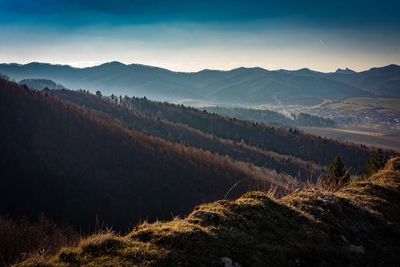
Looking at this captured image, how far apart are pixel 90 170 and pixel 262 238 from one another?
475 feet

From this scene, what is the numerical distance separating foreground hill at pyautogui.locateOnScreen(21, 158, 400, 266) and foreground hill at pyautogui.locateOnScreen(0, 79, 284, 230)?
339 feet

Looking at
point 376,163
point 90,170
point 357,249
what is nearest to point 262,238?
point 357,249

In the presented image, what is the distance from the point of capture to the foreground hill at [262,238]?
6.85 meters

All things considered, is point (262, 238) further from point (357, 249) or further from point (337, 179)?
point (337, 179)

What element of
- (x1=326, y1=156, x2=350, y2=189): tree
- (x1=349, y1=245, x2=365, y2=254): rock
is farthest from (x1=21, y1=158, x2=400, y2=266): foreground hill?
(x1=326, y1=156, x2=350, y2=189): tree

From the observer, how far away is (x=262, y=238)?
26.5 ft

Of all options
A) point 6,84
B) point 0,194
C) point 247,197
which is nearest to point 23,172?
point 0,194

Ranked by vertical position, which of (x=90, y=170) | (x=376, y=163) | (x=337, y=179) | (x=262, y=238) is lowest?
(x=90, y=170)

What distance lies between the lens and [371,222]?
10539mm

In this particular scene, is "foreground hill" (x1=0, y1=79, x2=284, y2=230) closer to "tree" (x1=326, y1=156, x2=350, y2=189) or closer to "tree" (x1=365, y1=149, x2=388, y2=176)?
"tree" (x1=365, y1=149, x2=388, y2=176)

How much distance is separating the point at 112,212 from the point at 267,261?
12575cm

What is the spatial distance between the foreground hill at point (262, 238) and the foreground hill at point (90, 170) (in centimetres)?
10326

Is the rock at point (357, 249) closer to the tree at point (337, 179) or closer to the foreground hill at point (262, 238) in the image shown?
the foreground hill at point (262, 238)

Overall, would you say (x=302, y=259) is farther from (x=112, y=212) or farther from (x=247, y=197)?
(x=112, y=212)
